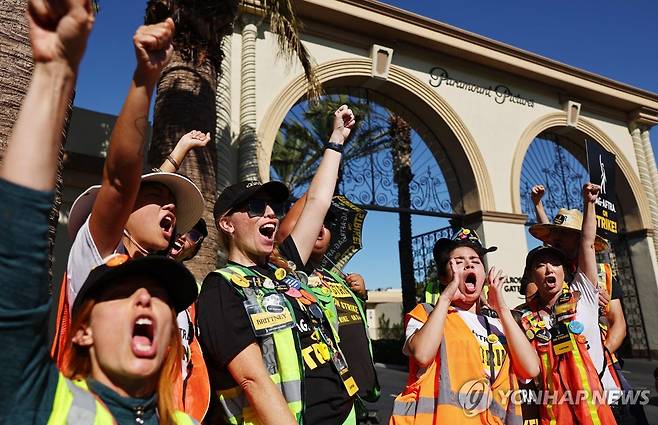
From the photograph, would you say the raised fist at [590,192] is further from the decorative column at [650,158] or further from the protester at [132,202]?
the decorative column at [650,158]

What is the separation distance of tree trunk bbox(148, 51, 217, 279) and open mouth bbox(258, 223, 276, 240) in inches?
103

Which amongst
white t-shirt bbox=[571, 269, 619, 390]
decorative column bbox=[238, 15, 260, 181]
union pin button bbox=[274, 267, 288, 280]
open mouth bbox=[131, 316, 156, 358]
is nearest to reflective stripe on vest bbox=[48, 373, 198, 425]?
open mouth bbox=[131, 316, 156, 358]

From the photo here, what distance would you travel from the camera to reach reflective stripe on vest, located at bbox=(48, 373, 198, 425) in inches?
37.3

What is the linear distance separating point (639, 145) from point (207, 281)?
14.7 meters

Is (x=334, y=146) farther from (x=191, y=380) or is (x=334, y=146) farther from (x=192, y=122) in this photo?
(x=192, y=122)

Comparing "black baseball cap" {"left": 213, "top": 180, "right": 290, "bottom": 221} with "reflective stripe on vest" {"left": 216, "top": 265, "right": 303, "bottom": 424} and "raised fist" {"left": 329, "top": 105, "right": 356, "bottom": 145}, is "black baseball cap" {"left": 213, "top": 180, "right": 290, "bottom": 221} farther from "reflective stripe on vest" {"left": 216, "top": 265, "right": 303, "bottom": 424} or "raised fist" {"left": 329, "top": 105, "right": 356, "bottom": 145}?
"raised fist" {"left": 329, "top": 105, "right": 356, "bottom": 145}

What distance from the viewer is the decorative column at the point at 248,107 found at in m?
7.58

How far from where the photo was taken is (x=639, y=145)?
13.2 meters

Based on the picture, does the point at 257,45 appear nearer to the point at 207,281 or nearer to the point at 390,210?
the point at 390,210

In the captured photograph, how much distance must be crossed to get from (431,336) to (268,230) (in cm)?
95

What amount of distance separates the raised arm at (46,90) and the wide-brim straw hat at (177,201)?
0.70 metres

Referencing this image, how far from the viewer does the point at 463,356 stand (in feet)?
7.75

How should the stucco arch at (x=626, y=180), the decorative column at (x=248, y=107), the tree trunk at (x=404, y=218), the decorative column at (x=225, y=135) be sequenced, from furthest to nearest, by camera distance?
the stucco arch at (x=626, y=180) < the tree trunk at (x=404, y=218) < the decorative column at (x=248, y=107) < the decorative column at (x=225, y=135)

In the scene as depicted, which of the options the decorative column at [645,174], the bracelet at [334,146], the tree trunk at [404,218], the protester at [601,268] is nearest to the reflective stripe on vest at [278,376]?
the bracelet at [334,146]
